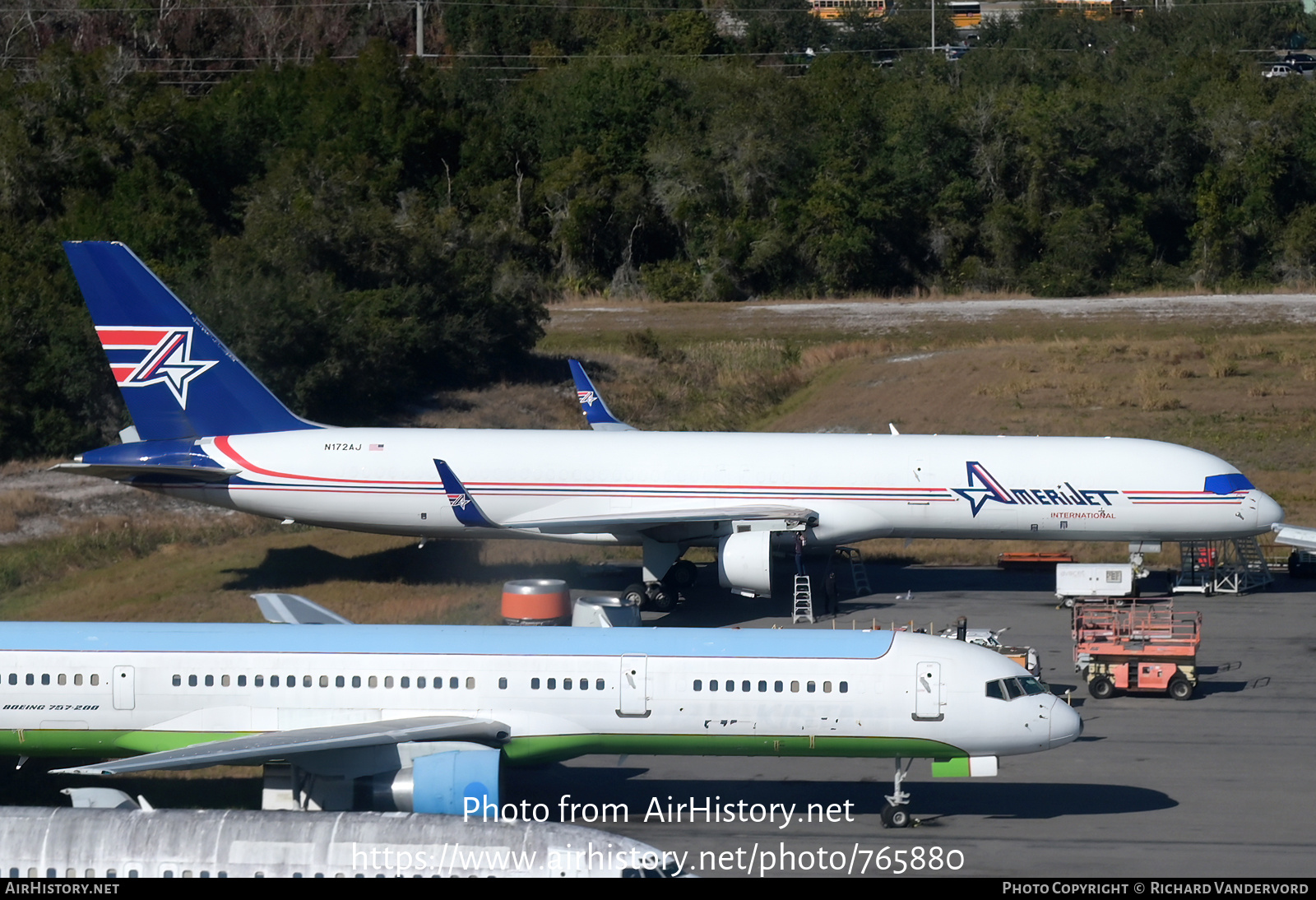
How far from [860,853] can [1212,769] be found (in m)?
7.93

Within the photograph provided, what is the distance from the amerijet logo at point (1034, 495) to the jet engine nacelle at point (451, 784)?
64.9ft

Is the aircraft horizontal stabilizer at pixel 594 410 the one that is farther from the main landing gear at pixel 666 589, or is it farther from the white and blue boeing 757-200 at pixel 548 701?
the white and blue boeing 757-200 at pixel 548 701

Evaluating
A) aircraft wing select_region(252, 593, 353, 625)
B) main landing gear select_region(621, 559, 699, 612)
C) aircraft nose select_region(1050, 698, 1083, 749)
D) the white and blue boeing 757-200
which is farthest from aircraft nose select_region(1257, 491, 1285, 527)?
aircraft wing select_region(252, 593, 353, 625)

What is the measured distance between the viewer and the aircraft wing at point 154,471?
1495 inches

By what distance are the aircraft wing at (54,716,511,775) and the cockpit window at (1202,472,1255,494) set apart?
899 inches

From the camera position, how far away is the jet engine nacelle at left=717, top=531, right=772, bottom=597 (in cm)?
3612

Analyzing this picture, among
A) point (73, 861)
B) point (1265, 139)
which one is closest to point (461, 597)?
point (73, 861)

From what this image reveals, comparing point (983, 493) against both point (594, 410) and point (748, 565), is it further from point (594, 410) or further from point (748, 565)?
point (594, 410)

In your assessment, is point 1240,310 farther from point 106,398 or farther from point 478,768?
point 478,768

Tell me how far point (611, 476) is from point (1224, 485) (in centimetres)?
1563

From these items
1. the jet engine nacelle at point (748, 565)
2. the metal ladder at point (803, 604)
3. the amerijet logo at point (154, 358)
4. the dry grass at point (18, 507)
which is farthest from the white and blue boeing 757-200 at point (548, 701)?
the dry grass at point (18, 507)

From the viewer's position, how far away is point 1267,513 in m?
38.7

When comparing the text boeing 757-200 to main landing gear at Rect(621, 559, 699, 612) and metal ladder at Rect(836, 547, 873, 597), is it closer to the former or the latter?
main landing gear at Rect(621, 559, 699, 612)

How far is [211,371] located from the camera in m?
39.3
